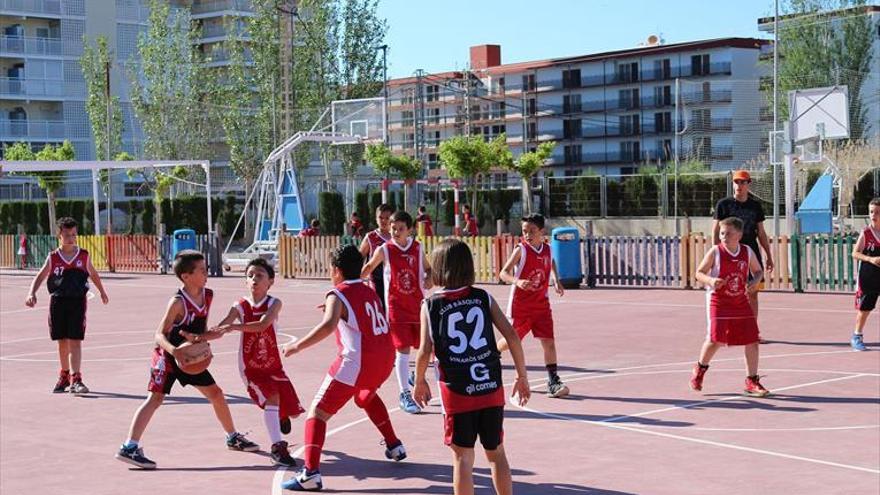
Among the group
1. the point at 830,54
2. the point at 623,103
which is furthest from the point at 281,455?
the point at 623,103

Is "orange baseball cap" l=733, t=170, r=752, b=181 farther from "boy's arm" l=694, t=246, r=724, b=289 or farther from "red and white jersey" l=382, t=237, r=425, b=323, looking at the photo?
"red and white jersey" l=382, t=237, r=425, b=323

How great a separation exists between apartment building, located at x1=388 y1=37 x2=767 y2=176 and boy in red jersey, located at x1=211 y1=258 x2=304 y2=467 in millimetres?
63403

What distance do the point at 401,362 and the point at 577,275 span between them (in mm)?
15270

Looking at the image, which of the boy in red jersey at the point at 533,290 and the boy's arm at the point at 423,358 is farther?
the boy in red jersey at the point at 533,290

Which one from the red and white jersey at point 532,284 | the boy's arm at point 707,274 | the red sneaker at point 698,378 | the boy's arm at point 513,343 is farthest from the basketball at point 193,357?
the red sneaker at point 698,378

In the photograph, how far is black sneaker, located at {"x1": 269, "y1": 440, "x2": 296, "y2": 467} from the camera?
897 centimetres

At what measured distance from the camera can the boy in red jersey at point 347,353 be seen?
812 centimetres

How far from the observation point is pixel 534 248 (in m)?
12.1

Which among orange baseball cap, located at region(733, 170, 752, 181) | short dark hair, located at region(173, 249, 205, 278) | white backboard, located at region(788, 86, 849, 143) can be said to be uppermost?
white backboard, located at region(788, 86, 849, 143)

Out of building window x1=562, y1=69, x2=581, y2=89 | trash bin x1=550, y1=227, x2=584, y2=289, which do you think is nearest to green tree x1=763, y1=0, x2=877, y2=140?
building window x1=562, y1=69, x2=581, y2=89

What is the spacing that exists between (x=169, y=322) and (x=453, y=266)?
3.14 m

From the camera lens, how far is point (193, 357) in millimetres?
8938

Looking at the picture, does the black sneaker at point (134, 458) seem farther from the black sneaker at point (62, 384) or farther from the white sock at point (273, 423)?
the black sneaker at point (62, 384)

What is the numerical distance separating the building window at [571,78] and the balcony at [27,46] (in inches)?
1598
